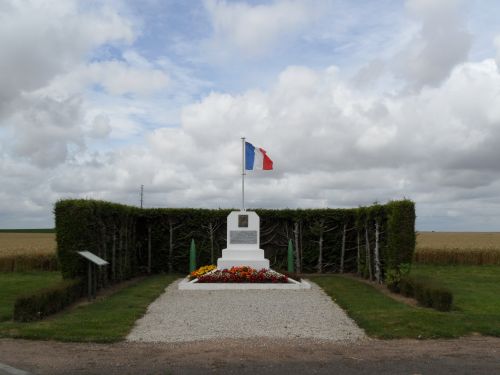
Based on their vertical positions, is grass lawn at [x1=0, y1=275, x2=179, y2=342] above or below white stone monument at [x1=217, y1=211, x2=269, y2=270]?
below

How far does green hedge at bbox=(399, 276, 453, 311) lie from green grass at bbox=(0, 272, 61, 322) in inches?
371

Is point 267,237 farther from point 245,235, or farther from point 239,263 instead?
point 239,263

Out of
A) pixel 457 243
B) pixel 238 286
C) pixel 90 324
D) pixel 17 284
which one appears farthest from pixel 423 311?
pixel 457 243

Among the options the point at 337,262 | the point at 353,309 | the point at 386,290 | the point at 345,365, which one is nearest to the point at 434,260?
the point at 337,262

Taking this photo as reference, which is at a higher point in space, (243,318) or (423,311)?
(423,311)

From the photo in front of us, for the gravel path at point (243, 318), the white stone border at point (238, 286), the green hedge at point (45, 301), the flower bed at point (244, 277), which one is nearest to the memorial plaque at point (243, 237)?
the flower bed at point (244, 277)

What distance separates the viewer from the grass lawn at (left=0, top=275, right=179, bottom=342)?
369 inches

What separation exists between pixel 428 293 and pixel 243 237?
975 centimetres

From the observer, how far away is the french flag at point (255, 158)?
71.9 ft

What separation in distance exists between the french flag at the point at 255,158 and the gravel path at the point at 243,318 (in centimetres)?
673

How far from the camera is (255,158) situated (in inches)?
864

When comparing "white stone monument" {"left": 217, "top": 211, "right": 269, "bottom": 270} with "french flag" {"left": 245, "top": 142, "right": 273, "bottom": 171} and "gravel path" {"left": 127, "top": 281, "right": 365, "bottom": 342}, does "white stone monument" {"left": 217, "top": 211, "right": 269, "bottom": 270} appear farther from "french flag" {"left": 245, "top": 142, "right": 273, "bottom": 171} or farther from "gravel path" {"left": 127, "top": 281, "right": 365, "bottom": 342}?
"gravel path" {"left": 127, "top": 281, "right": 365, "bottom": 342}

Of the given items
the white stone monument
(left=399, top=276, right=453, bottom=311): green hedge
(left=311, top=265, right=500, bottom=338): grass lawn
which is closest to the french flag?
the white stone monument

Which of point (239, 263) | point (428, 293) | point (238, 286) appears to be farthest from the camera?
point (239, 263)
